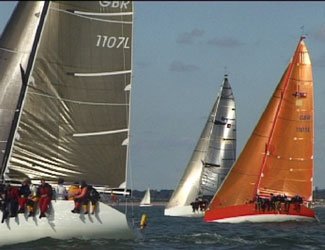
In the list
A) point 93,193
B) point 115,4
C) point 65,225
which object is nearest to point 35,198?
point 65,225

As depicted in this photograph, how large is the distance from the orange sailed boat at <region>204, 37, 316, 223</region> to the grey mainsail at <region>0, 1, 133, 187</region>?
66.0ft

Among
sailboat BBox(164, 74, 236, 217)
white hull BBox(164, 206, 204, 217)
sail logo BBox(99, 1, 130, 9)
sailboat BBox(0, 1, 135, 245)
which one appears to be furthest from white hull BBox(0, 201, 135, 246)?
sailboat BBox(164, 74, 236, 217)

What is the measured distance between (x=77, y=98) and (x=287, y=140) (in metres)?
24.0

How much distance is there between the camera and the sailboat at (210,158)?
2766 inches

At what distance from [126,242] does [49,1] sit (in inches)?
306

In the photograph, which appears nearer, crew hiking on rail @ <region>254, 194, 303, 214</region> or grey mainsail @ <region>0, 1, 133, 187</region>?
grey mainsail @ <region>0, 1, 133, 187</region>

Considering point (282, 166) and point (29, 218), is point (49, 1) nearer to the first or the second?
point (29, 218)

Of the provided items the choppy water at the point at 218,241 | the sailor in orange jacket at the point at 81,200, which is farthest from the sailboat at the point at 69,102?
the choppy water at the point at 218,241

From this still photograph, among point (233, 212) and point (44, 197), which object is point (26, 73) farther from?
point (233, 212)

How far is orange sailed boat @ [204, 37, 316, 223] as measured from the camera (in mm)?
50438

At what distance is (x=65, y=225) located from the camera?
29047 millimetres

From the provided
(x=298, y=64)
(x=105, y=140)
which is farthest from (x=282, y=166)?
(x=105, y=140)

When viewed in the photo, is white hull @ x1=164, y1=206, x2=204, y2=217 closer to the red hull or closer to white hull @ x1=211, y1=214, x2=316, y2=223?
white hull @ x1=211, y1=214, x2=316, y2=223

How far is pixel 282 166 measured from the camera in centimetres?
5209
